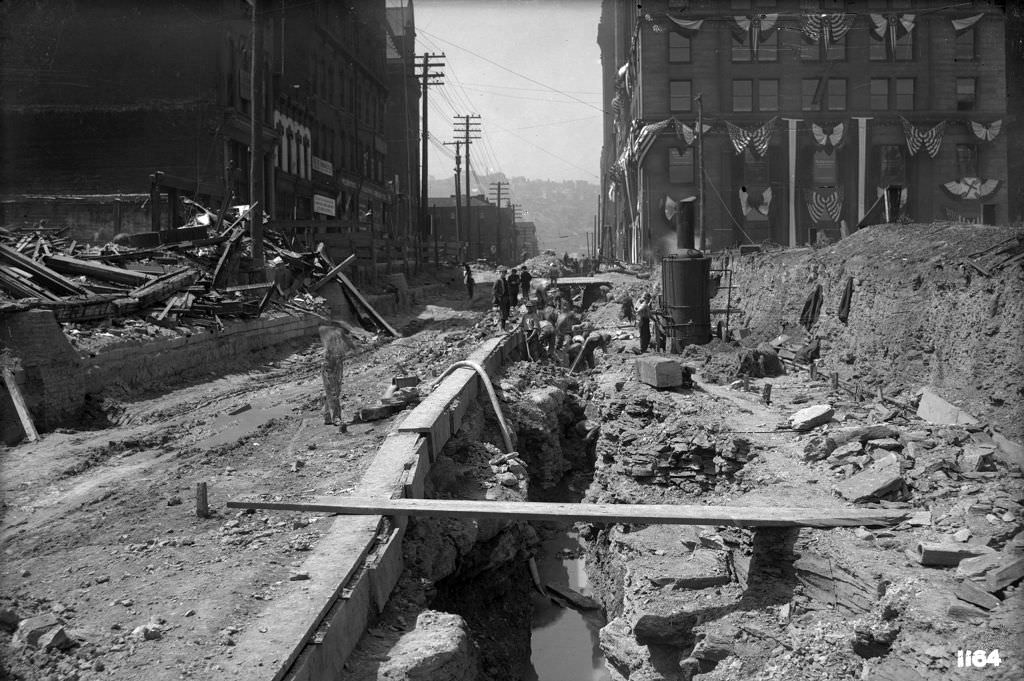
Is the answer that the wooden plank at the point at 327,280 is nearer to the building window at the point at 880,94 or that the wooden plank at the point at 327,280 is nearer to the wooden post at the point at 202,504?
the wooden post at the point at 202,504

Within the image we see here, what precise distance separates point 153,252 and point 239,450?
11.2 meters

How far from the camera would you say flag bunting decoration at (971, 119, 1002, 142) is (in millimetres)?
41500

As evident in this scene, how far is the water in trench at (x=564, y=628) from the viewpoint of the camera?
322 inches

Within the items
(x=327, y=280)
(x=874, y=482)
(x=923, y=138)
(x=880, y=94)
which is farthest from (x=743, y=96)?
(x=874, y=482)

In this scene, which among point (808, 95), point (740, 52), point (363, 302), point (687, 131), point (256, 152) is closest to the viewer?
point (256, 152)

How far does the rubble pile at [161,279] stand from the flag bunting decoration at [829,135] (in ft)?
92.6

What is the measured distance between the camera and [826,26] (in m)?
40.3

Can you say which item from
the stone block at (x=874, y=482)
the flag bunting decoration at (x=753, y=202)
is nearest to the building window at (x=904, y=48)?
the flag bunting decoration at (x=753, y=202)

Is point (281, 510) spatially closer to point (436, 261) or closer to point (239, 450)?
point (239, 450)

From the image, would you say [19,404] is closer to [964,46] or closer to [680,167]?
[680,167]

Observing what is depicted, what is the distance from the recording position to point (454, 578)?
7.21 metres

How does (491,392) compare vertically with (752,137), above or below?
below

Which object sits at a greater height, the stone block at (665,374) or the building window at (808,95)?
the building window at (808,95)

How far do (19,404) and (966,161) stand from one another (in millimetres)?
45672
